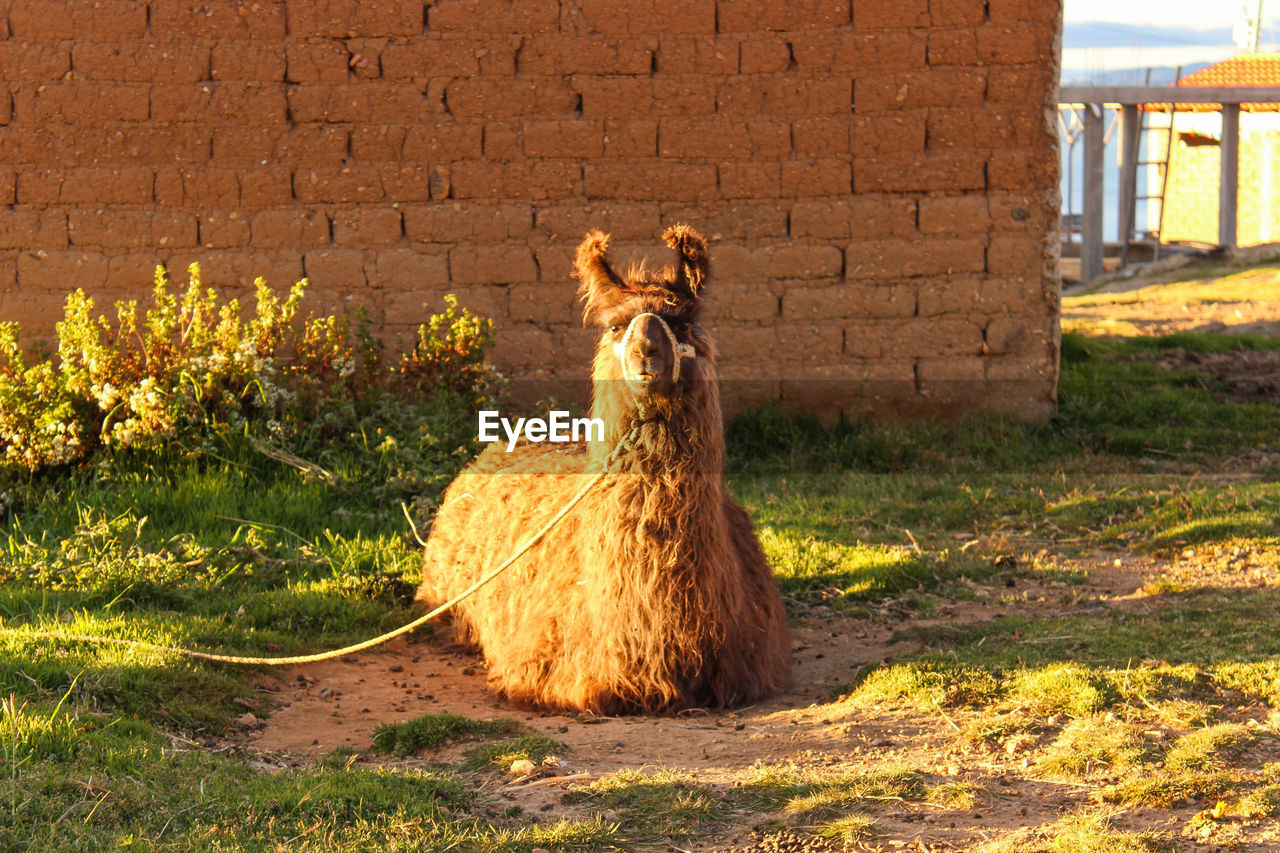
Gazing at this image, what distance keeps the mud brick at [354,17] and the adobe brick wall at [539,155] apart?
16 millimetres

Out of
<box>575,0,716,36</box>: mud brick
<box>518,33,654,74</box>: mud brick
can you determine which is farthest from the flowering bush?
<box>575,0,716,36</box>: mud brick

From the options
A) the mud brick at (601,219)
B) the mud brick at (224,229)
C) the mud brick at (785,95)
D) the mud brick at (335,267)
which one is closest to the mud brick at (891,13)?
the mud brick at (785,95)

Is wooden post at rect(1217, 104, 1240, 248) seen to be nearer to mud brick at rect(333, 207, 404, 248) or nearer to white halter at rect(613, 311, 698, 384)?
mud brick at rect(333, 207, 404, 248)

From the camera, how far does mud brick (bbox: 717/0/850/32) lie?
28.4 ft

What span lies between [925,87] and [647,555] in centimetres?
544

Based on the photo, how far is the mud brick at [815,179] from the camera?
8836 mm

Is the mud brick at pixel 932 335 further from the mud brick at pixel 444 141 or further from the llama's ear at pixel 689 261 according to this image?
the llama's ear at pixel 689 261

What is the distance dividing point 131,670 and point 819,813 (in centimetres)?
261

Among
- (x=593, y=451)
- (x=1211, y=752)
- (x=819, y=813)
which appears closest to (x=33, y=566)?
(x=593, y=451)

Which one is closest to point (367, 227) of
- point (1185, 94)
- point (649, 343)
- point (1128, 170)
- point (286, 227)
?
point (286, 227)

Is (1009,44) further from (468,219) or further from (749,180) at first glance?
(468,219)

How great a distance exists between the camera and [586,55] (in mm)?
8719

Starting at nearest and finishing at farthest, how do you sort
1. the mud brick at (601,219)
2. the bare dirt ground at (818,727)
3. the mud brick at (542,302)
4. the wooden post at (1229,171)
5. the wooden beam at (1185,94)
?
the bare dirt ground at (818,727) → the mud brick at (601,219) → the mud brick at (542,302) → the wooden beam at (1185,94) → the wooden post at (1229,171)

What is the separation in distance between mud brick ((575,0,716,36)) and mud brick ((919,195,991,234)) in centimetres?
198
